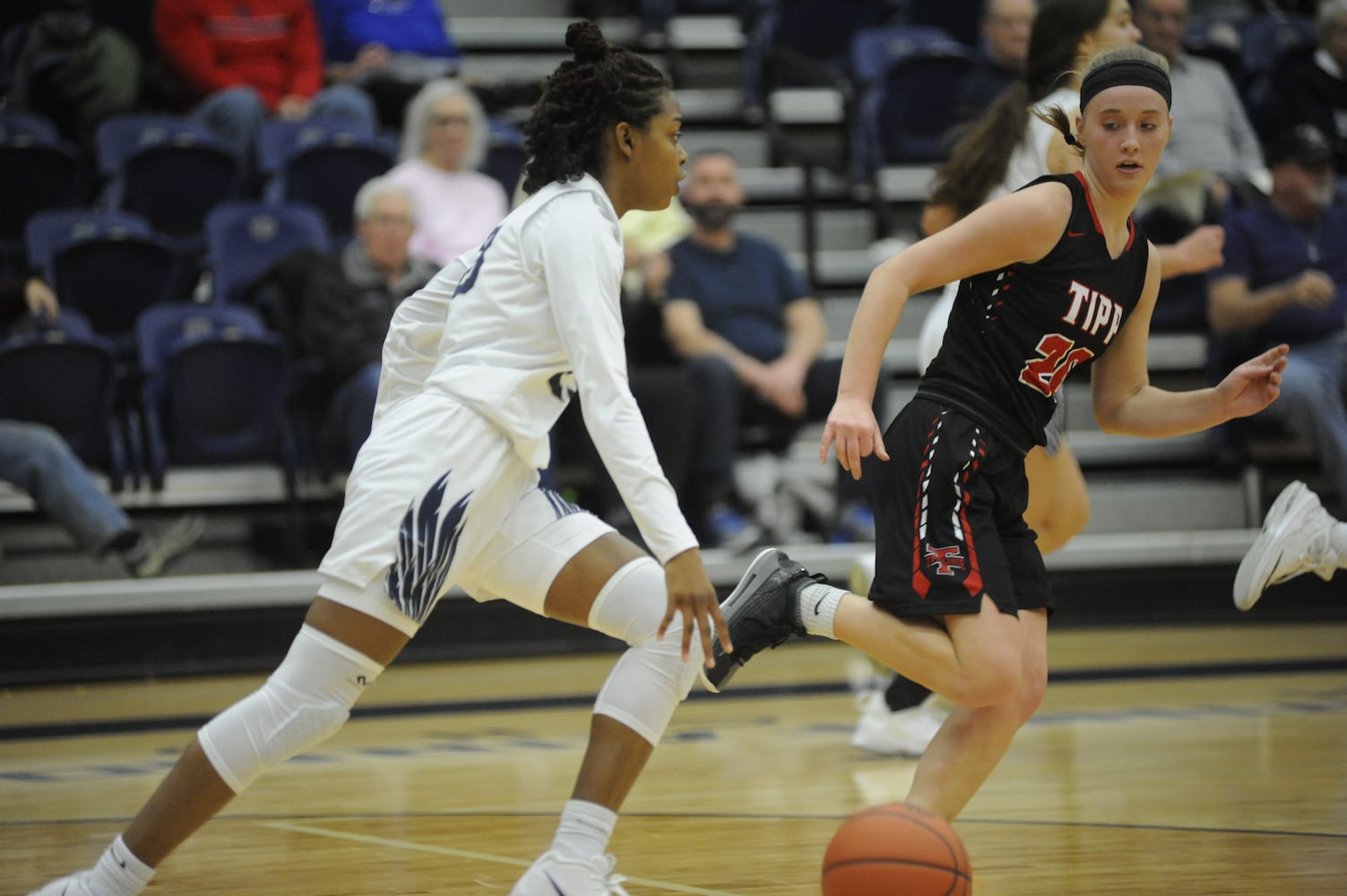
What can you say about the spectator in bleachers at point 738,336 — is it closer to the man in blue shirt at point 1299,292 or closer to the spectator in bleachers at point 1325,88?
the man in blue shirt at point 1299,292

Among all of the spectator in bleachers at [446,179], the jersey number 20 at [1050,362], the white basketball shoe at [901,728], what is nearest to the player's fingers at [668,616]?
the jersey number 20 at [1050,362]

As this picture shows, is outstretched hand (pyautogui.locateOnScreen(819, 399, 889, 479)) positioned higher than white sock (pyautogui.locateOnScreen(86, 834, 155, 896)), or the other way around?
outstretched hand (pyautogui.locateOnScreen(819, 399, 889, 479))

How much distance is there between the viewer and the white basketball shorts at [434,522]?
272 cm

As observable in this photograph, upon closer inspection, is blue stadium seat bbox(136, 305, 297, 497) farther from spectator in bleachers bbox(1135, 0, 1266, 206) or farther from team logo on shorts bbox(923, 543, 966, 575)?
team logo on shorts bbox(923, 543, 966, 575)

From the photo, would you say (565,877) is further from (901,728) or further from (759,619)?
(901,728)

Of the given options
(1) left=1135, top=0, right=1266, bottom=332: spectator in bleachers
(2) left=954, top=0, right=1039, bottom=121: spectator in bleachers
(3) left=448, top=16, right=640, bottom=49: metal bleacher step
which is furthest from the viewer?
(3) left=448, top=16, right=640, bottom=49: metal bleacher step

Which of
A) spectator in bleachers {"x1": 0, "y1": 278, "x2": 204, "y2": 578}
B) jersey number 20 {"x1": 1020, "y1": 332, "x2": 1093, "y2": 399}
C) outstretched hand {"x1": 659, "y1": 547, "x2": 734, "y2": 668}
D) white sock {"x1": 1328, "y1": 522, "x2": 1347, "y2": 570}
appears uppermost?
jersey number 20 {"x1": 1020, "y1": 332, "x2": 1093, "y2": 399}

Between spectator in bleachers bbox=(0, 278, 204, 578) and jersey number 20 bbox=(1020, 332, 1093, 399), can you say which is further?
spectator in bleachers bbox=(0, 278, 204, 578)

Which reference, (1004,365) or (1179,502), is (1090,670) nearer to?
(1179,502)

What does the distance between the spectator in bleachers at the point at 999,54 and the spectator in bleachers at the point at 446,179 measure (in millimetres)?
2527

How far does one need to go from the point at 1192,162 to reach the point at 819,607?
5921mm

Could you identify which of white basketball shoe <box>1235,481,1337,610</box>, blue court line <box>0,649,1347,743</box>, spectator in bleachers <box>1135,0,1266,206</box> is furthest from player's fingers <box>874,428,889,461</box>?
spectator in bleachers <box>1135,0,1266,206</box>

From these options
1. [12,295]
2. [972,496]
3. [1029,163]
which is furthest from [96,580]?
[972,496]

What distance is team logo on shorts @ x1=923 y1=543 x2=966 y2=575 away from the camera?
9.70 ft
